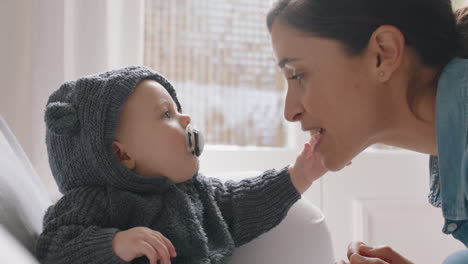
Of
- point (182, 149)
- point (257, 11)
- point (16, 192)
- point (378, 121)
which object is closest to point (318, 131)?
point (378, 121)

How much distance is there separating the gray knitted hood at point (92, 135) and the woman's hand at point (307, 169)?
30 cm

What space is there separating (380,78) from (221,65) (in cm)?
113

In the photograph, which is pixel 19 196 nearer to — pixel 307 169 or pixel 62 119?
pixel 62 119

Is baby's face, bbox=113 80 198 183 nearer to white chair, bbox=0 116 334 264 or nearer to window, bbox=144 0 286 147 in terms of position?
white chair, bbox=0 116 334 264

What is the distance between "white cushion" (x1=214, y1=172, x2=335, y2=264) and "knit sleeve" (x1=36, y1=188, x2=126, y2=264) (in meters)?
0.34

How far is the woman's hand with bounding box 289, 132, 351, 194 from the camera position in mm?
1223

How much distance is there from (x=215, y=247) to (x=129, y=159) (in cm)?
26

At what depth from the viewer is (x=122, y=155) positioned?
1.12 m

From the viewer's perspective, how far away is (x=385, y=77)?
3.34 feet

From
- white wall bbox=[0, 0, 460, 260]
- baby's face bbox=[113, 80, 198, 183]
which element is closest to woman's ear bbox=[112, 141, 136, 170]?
baby's face bbox=[113, 80, 198, 183]

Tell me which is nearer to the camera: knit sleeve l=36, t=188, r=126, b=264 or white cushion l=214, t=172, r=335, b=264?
knit sleeve l=36, t=188, r=126, b=264

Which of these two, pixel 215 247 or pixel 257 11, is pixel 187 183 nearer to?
pixel 215 247

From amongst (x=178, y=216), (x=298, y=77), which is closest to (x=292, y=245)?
(x=178, y=216)

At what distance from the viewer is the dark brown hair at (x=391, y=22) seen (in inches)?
38.5
